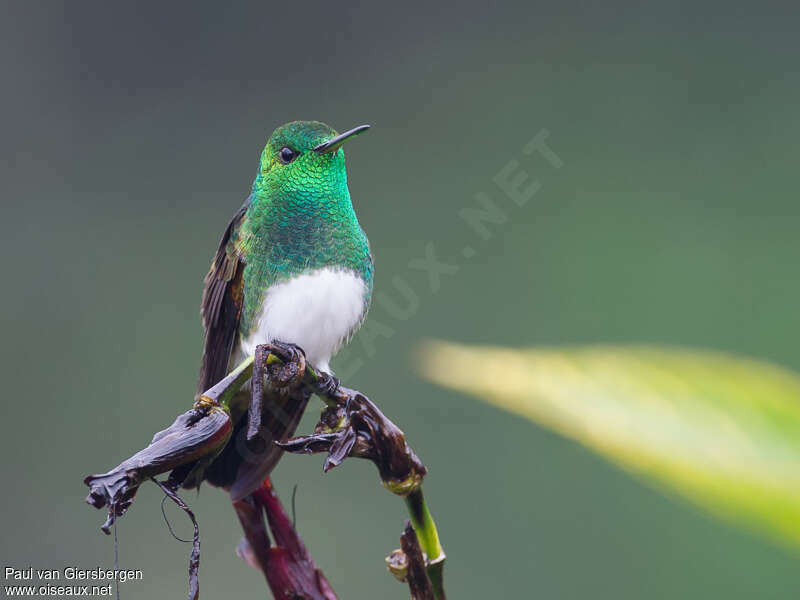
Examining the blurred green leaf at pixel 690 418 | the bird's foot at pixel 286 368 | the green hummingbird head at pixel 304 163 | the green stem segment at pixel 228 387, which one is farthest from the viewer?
the green hummingbird head at pixel 304 163

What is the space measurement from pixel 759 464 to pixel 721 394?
0.7 inches

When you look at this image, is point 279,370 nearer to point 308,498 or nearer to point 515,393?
point 515,393

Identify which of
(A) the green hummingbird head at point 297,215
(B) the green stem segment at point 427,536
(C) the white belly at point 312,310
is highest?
(A) the green hummingbird head at point 297,215

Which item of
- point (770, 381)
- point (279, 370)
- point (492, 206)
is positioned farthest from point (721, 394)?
point (492, 206)

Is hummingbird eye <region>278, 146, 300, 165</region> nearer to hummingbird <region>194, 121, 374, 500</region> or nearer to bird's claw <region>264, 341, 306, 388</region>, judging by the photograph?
hummingbird <region>194, 121, 374, 500</region>

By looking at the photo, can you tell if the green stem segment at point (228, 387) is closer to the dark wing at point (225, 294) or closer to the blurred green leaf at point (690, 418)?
the blurred green leaf at point (690, 418)

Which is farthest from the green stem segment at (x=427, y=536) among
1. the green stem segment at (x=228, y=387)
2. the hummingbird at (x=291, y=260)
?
the hummingbird at (x=291, y=260)

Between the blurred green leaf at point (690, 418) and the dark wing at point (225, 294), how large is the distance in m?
0.48

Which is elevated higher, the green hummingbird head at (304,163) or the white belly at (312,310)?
the green hummingbird head at (304,163)

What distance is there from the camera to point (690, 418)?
0.17m

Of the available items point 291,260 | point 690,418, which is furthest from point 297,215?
point 690,418

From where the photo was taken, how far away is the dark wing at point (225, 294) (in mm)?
681

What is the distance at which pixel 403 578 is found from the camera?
0.36m

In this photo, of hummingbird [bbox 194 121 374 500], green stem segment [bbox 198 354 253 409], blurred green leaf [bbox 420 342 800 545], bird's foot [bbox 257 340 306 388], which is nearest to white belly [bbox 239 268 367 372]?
hummingbird [bbox 194 121 374 500]
